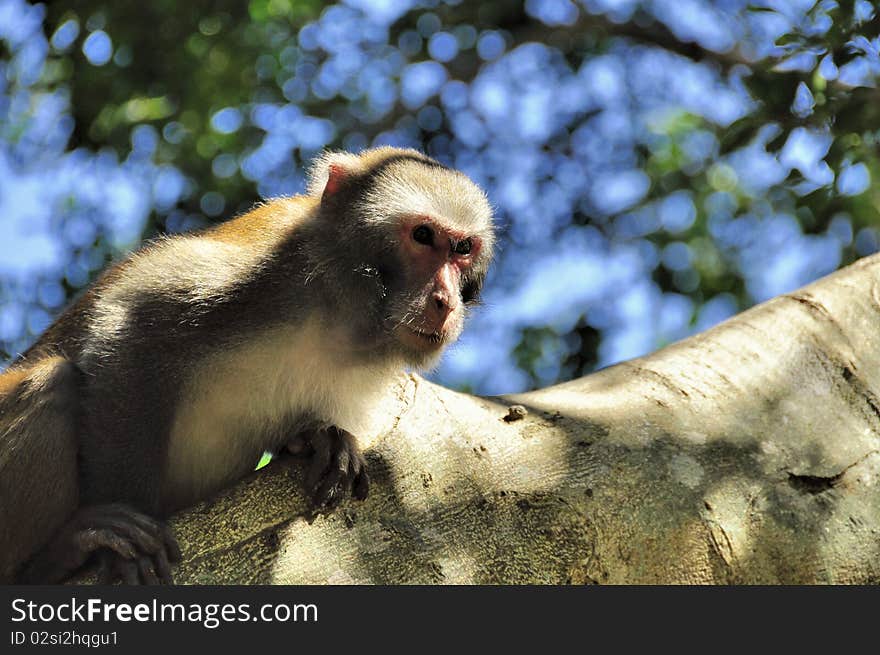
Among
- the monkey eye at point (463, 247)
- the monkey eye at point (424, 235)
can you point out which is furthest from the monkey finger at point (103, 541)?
the monkey eye at point (463, 247)

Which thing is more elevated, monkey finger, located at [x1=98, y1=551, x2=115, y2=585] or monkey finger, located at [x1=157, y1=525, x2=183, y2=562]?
monkey finger, located at [x1=157, y1=525, x2=183, y2=562]

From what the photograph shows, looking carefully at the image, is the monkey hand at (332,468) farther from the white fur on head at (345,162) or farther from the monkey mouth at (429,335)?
the white fur on head at (345,162)

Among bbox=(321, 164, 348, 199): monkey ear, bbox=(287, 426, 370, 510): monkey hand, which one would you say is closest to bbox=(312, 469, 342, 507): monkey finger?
bbox=(287, 426, 370, 510): monkey hand

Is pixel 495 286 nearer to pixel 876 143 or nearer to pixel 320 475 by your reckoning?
pixel 876 143

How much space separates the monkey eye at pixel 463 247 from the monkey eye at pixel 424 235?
0.14 meters

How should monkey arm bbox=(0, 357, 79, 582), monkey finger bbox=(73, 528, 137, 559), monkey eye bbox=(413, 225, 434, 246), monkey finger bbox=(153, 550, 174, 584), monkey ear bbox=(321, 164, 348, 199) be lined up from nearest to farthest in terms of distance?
monkey finger bbox=(153, 550, 174, 584)
monkey finger bbox=(73, 528, 137, 559)
monkey arm bbox=(0, 357, 79, 582)
monkey eye bbox=(413, 225, 434, 246)
monkey ear bbox=(321, 164, 348, 199)

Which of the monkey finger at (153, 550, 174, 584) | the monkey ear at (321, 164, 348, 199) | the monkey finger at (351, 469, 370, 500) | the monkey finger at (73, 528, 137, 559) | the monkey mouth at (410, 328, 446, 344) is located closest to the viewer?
the monkey finger at (153, 550, 174, 584)

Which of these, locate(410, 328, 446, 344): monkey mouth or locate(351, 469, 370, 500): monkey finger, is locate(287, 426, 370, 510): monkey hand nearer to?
locate(351, 469, 370, 500): monkey finger

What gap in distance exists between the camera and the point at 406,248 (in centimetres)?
502

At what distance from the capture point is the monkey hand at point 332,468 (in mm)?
3857

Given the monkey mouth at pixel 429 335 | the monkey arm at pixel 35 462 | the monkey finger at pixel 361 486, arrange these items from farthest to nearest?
the monkey mouth at pixel 429 335
the monkey arm at pixel 35 462
the monkey finger at pixel 361 486

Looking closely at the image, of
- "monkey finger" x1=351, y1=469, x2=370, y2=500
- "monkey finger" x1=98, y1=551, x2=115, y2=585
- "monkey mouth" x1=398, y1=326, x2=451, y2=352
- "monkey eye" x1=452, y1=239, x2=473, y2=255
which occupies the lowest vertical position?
"monkey finger" x1=98, y1=551, x2=115, y2=585

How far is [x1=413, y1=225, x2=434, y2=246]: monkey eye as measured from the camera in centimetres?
501

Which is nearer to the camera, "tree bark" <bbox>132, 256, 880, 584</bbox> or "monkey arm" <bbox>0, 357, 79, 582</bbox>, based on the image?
"tree bark" <bbox>132, 256, 880, 584</bbox>
